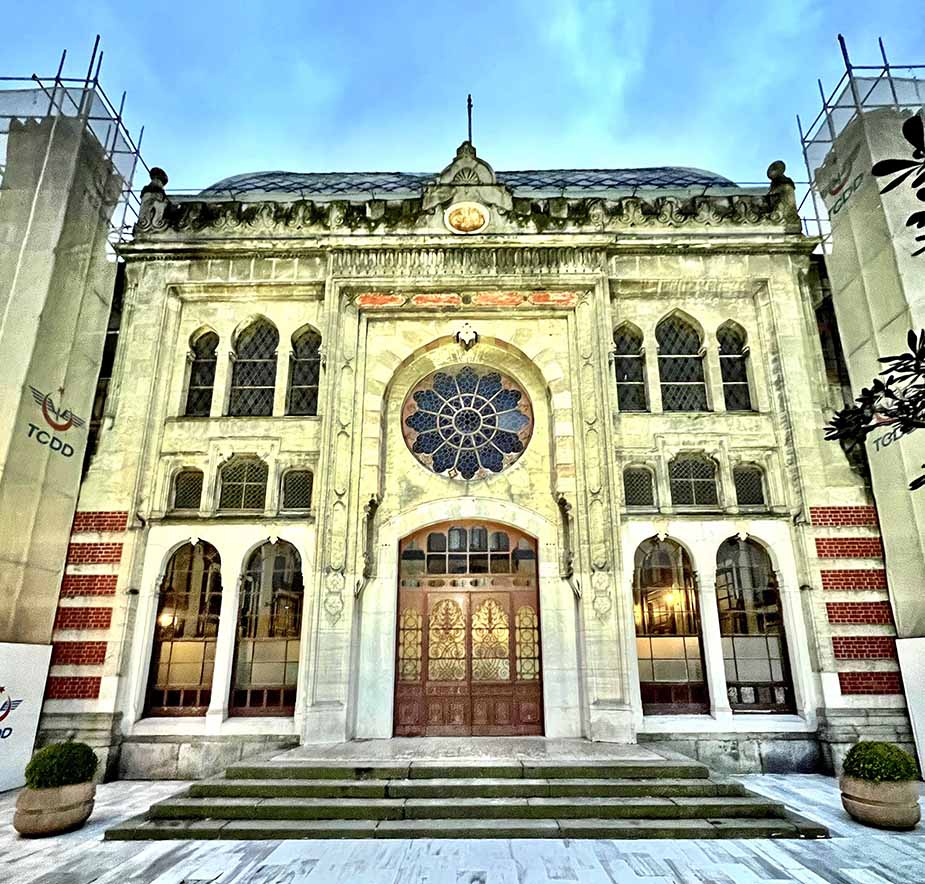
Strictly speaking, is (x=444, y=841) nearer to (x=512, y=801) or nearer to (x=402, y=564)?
(x=512, y=801)

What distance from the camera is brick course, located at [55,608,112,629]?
12828 mm

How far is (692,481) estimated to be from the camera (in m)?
14.0

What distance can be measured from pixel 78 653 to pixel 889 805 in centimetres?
1375

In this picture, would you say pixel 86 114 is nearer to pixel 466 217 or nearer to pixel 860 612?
pixel 466 217

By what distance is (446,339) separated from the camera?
1514 centimetres

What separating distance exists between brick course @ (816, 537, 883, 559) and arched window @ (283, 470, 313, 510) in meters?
10.6

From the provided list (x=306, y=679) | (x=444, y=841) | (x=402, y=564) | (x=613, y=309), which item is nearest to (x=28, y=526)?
(x=306, y=679)

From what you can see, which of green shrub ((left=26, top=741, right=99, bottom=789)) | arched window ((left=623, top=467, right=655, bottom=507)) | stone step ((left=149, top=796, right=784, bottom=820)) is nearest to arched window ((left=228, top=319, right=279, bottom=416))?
green shrub ((left=26, top=741, right=99, bottom=789))

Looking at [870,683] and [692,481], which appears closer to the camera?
[870,683]

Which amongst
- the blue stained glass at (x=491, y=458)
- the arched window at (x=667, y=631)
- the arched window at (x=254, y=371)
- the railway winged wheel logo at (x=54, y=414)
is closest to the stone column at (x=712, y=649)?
the arched window at (x=667, y=631)

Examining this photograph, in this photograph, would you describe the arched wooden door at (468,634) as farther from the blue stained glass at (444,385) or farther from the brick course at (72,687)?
the brick course at (72,687)

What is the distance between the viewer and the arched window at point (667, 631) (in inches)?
502

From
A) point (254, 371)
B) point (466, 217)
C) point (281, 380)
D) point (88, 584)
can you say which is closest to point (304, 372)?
point (281, 380)

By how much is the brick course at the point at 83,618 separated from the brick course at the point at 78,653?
1.06ft
